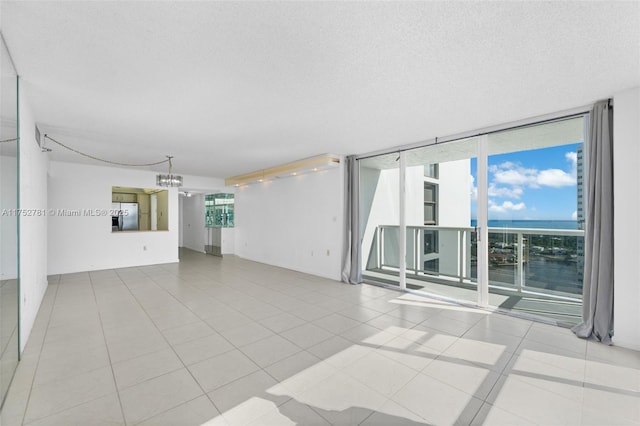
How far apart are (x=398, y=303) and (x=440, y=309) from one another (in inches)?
23.6

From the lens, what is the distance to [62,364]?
2.46 meters

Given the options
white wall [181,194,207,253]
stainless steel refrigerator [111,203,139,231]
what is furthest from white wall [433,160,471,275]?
stainless steel refrigerator [111,203,139,231]

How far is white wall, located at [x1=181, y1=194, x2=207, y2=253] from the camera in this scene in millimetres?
10164

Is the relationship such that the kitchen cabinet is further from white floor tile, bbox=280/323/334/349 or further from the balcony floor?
the balcony floor

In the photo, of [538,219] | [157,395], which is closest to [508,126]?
[538,219]

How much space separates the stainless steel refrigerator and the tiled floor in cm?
394

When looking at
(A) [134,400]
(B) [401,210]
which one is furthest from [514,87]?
(A) [134,400]

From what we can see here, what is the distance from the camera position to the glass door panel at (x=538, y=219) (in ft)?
11.5

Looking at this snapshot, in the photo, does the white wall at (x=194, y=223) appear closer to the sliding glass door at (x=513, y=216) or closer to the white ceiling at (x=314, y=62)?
the white ceiling at (x=314, y=62)

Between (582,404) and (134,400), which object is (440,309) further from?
(134,400)

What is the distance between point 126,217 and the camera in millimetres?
7992

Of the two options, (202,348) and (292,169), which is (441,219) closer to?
(292,169)

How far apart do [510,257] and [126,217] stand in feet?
30.7

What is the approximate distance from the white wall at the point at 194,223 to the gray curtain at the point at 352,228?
6314 millimetres
